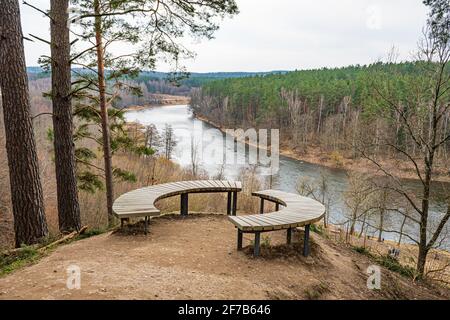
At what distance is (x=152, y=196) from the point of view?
5.80 m

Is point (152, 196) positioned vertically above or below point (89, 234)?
above

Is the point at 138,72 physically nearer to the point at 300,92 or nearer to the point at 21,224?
the point at 21,224

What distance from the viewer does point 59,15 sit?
540 cm

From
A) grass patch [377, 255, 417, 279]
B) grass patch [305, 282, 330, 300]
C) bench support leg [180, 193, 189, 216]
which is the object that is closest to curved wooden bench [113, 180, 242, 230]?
bench support leg [180, 193, 189, 216]

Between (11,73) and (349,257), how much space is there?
5.81 metres

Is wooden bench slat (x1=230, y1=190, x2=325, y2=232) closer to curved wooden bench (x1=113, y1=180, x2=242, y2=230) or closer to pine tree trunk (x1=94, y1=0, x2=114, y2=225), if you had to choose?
curved wooden bench (x1=113, y1=180, x2=242, y2=230)

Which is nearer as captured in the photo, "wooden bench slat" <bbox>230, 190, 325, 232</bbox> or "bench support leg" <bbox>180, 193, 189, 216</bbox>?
"wooden bench slat" <bbox>230, 190, 325, 232</bbox>

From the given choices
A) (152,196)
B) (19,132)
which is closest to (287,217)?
(152,196)

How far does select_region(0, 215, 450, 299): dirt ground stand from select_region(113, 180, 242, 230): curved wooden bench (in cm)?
46

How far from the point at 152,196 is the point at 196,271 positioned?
7.14 ft

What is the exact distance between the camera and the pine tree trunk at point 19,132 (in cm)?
441

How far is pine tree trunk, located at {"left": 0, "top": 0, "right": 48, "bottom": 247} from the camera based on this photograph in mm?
4406
